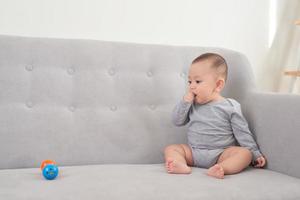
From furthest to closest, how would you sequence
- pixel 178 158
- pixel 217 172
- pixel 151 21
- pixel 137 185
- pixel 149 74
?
pixel 151 21
pixel 149 74
pixel 178 158
pixel 217 172
pixel 137 185

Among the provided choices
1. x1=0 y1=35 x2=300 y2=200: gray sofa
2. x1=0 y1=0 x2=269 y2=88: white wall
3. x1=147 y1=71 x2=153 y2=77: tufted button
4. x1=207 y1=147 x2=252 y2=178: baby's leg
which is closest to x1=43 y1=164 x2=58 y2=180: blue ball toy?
x1=0 y1=35 x2=300 y2=200: gray sofa

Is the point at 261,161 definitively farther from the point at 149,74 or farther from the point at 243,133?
the point at 149,74

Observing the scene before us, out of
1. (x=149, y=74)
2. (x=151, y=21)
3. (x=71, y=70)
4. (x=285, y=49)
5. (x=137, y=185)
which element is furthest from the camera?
(x=285, y=49)

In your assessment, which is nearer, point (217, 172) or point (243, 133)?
point (217, 172)

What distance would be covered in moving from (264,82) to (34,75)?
1656 millimetres

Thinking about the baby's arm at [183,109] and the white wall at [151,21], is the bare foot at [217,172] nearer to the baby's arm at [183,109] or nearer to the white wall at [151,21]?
the baby's arm at [183,109]

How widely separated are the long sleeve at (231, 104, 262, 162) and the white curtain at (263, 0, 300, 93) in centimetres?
116

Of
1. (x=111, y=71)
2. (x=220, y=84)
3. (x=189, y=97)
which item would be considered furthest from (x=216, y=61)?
(x=111, y=71)

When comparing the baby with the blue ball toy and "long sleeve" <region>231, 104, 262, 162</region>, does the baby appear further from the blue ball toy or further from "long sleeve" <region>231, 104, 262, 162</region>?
the blue ball toy

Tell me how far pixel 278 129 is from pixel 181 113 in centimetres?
38

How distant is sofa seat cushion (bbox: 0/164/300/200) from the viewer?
41.1 inches

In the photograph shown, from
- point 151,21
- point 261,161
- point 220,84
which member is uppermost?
Result: point 151,21

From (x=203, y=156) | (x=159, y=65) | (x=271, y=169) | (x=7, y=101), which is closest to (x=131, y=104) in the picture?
(x=159, y=65)

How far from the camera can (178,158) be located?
1.43m
